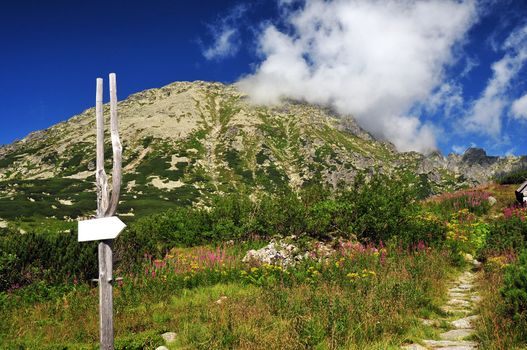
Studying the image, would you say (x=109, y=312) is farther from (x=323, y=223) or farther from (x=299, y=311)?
(x=323, y=223)

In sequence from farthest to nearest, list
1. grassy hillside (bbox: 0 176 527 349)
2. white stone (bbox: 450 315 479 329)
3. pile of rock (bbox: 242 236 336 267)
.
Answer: pile of rock (bbox: 242 236 336 267) < white stone (bbox: 450 315 479 329) < grassy hillside (bbox: 0 176 527 349)

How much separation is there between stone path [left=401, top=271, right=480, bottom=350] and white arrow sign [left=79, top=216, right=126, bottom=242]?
15.6ft

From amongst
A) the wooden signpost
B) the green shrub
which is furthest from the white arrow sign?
the green shrub

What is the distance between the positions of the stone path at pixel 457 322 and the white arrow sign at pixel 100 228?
4.75 metres

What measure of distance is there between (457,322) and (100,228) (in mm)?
6774

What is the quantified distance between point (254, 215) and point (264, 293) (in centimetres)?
864

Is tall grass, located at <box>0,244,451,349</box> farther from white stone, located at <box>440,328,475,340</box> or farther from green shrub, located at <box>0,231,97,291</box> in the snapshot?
green shrub, located at <box>0,231,97,291</box>

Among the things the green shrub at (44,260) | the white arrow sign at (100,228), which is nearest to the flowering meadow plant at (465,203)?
the green shrub at (44,260)

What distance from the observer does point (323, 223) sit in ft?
52.2

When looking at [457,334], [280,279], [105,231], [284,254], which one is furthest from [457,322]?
[105,231]

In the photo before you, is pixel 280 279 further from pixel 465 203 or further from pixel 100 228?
pixel 465 203

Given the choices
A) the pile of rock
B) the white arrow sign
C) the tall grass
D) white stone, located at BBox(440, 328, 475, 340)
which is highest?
the white arrow sign

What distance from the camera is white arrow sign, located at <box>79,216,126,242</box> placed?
5031mm

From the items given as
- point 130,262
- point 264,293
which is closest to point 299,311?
point 264,293
